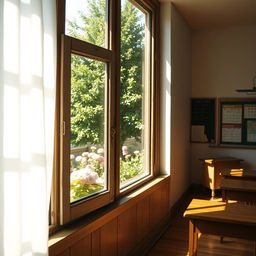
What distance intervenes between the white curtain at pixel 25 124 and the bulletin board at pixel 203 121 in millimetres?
4874

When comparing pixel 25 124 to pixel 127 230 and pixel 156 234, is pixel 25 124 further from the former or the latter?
pixel 156 234

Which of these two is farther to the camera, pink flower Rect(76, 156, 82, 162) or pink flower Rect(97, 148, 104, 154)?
pink flower Rect(97, 148, 104, 154)

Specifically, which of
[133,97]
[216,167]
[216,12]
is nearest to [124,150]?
[133,97]

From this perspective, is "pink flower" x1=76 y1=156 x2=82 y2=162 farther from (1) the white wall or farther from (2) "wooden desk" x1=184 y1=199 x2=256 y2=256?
(1) the white wall

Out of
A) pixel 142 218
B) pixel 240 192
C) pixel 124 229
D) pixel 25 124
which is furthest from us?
pixel 142 218

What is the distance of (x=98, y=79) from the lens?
2.98m

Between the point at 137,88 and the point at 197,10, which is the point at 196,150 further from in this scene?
the point at 137,88

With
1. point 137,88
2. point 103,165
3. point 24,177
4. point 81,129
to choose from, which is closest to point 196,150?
point 137,88

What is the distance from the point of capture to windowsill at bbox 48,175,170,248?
229 cm

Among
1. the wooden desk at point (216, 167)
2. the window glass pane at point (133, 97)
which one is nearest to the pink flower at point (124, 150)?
the window glass pane at point (133, 97)

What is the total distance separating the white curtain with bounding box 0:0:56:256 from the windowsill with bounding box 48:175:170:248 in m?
0.46

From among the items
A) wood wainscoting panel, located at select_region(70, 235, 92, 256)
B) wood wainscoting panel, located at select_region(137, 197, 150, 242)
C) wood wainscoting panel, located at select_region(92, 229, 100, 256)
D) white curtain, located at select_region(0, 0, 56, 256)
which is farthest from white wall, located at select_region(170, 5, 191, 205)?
white curtain, located at select_region(0, 0, 56, 256)

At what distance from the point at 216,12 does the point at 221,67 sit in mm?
1297

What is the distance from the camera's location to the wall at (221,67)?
20.9ft
